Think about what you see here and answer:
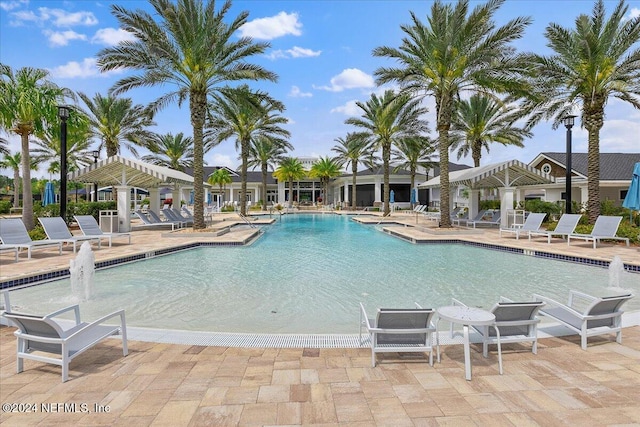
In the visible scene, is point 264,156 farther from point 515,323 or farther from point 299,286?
point 515,323

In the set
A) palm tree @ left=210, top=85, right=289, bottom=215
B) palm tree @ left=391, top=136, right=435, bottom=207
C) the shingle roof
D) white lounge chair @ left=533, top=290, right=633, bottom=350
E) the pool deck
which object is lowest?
the pool deck

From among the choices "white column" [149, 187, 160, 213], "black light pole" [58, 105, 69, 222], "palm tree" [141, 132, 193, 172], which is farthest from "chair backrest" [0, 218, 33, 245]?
"palm tree" [141, 132, 193, 172]

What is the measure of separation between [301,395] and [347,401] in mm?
393

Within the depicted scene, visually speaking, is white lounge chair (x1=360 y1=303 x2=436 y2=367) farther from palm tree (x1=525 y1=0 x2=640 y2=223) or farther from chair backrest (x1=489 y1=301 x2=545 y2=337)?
palm tree (x1=525 y1=0 x2=640 y2=223)

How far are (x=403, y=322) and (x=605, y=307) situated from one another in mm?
2456

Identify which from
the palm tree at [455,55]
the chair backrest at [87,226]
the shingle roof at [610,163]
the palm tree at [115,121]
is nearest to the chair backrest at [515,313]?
the chair backrest at [87,226]

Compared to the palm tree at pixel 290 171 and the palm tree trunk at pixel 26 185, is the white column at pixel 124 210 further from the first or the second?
the palm tree at pixel 290 171

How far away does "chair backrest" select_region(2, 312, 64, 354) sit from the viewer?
3330 mm

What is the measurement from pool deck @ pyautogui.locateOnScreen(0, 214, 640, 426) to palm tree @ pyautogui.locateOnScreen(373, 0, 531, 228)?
541 inches

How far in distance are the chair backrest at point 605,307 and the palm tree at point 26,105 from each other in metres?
17.7

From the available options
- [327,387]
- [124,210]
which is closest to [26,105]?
[124,210]

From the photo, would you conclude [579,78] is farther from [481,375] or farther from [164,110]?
[164,110]

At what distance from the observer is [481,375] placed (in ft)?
11.6

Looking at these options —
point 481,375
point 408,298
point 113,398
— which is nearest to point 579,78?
point 408,298
